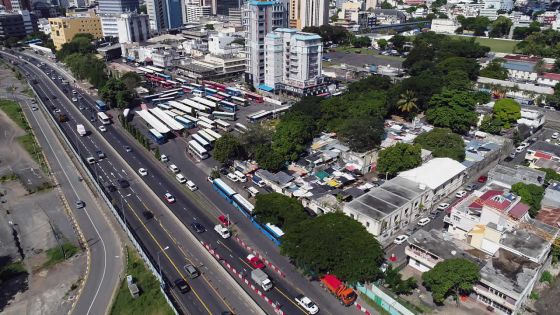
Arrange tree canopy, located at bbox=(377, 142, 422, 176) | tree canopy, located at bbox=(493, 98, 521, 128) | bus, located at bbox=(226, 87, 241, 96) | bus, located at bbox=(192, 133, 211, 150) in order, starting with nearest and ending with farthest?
tree canopy, located at bbox=(377, 142, 422, 176), bus, located at bbox=(192, 133, 211, 150), tree canopy, located at bbox=(493, 98, 521, 128), bus, located at bbox=(226, 87, 241, 96)

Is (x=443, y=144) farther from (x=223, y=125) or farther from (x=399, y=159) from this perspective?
Answer: (x=223, y=125)

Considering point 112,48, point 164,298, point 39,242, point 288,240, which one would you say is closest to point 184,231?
point 164,298

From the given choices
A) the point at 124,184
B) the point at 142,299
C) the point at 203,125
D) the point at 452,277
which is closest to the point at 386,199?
the point at 452,277

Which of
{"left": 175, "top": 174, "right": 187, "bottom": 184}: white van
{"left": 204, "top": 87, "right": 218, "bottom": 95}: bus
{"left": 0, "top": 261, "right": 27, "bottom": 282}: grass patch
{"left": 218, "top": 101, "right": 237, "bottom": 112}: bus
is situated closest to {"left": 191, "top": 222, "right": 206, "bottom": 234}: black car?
{"left": 175, "top": 174, "right": 187, "bottom": 184}: white van

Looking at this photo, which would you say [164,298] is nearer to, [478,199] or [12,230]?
[12,230]

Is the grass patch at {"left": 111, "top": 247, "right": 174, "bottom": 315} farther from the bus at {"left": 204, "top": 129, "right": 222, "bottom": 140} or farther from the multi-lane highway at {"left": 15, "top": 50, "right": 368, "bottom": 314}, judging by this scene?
the bus at {"left": 204, "top": 129, "right": 222, "bottom": 140}

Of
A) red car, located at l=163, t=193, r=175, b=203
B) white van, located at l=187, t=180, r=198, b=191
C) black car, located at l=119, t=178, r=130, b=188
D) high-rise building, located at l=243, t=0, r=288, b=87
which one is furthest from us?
high-rise building, located at l=243, t=0, r=288, b=87

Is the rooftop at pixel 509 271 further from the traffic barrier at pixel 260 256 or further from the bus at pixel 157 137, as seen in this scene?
the bus at pixel 157 137

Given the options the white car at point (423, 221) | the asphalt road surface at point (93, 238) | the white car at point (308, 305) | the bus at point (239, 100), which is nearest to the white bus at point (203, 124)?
the bus at point (239, 100)
